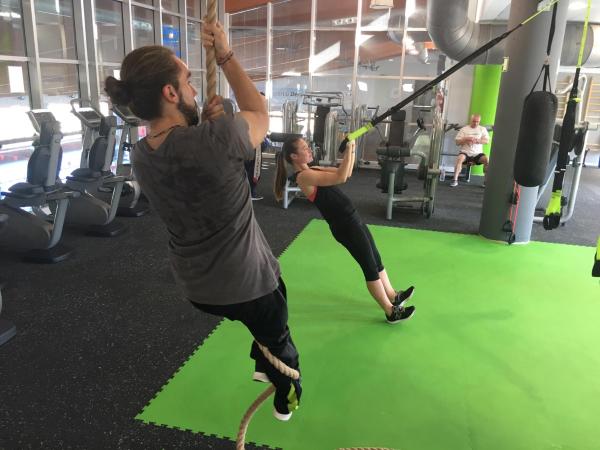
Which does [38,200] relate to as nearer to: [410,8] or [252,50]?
[252,50]

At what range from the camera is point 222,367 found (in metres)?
2.81

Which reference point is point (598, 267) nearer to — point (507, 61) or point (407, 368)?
point (407, 368)

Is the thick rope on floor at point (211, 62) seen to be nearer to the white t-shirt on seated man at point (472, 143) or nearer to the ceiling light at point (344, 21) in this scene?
the white t-shirt on seated man at point (472, 143)

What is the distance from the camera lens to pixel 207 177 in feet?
4.23

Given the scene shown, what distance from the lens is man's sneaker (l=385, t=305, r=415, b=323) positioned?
132 inches

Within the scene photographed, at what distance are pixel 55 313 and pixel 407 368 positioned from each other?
2.45m

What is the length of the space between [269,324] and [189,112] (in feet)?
2.27

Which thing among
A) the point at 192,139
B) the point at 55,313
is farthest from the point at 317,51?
the point at 192,139

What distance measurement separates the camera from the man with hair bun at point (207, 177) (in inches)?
49.7

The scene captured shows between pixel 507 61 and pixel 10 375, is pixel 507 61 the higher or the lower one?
the higher one

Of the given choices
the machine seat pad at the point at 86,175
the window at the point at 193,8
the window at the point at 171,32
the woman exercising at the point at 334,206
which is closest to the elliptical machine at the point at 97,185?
the machine seat pad at the point at 86,175

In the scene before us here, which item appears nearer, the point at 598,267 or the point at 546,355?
the point at 598,267

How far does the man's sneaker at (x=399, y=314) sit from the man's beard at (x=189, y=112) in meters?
2.32

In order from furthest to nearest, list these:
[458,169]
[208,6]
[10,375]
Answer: [458,169], [10,375], [208,6]
